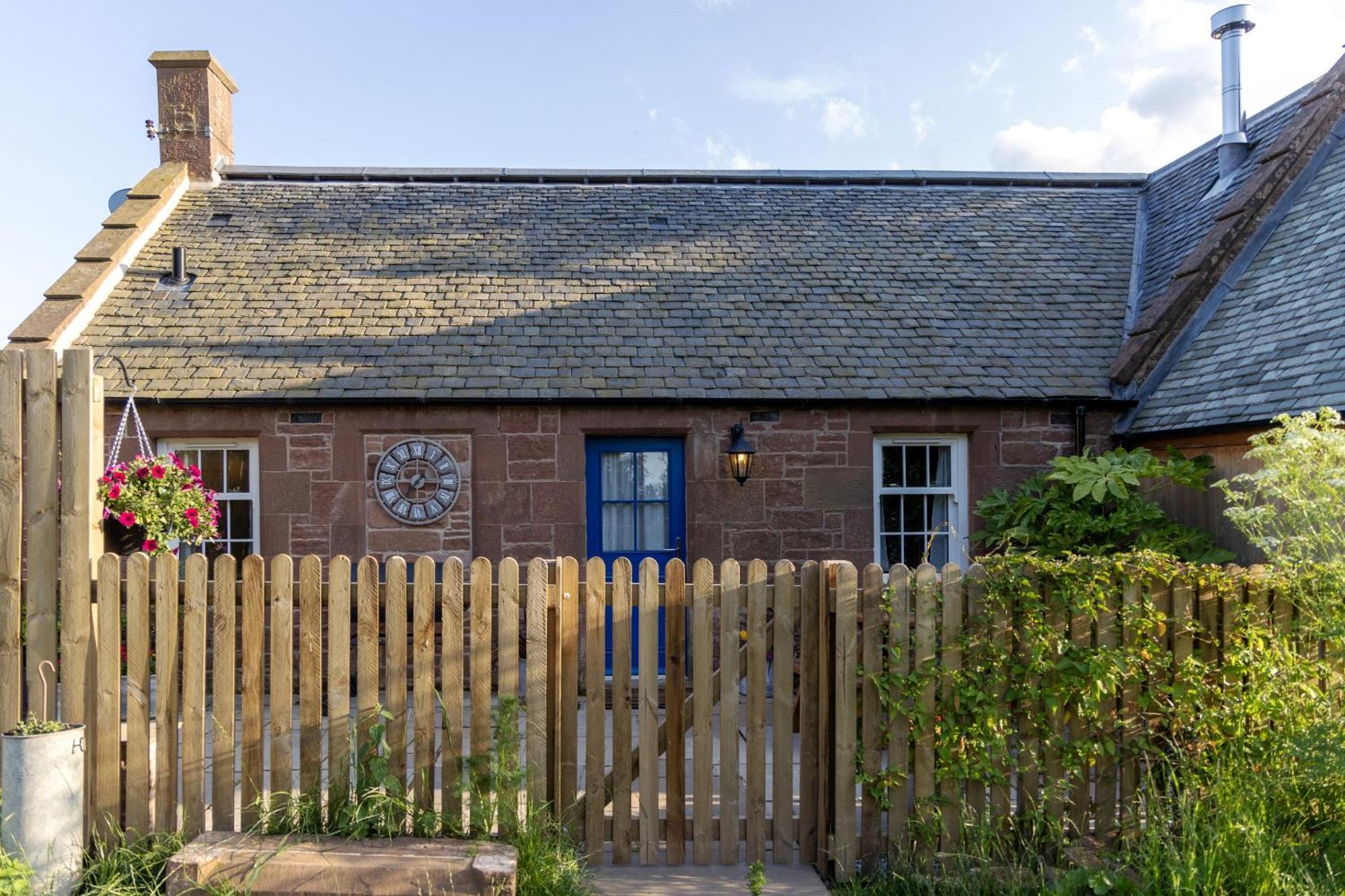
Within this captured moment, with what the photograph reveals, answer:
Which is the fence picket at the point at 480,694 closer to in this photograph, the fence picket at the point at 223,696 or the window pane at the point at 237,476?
the fence picket at the point at 223,696

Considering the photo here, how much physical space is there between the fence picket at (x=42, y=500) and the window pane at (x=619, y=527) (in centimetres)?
490

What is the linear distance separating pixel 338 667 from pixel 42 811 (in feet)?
4.04

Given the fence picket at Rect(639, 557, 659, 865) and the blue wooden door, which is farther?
the blue wooden door

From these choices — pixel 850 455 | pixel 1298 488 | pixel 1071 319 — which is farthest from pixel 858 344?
pixel 1298 488

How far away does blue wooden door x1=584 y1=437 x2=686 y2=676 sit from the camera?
847cm

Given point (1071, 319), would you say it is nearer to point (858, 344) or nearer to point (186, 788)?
point (858, 344)

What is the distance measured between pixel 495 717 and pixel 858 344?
231 inches

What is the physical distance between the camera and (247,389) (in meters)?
7.95

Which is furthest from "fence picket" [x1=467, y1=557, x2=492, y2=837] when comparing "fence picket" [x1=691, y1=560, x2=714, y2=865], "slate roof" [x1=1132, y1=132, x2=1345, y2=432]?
"slate roof" [x1=1132, y1=132, x2=1345, y2=432]

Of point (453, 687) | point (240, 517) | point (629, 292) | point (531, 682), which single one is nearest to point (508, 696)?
point (531, 682)

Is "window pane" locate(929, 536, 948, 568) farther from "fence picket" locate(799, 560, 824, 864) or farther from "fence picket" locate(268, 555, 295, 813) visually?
"fence picket" locate(268, 555, 295, 813)

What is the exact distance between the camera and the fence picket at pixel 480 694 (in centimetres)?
393

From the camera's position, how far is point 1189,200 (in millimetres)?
10570

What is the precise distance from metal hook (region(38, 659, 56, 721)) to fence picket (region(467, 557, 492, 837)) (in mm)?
1872
